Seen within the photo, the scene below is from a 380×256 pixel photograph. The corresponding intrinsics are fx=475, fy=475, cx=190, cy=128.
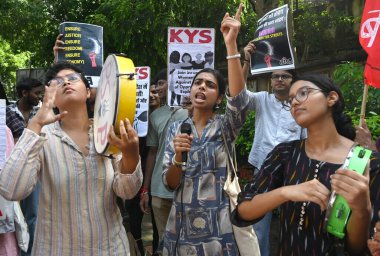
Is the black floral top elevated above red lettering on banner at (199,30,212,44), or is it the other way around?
red lettering on banner at (199,30,212,44)

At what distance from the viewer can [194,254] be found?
2.92 m

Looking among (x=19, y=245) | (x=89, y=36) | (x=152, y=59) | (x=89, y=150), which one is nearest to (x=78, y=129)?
(x=89, y=150)

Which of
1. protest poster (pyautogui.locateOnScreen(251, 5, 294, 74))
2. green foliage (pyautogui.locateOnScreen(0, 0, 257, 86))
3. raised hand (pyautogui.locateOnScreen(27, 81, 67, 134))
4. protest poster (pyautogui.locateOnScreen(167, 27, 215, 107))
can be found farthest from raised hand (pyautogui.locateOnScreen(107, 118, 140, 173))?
green foliage (pyautogui.locateOnScreen(0, 0, 257, 86))

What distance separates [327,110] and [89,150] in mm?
1235

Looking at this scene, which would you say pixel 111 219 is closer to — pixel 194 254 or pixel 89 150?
pixel 89 150

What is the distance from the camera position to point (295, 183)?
2.15 meters

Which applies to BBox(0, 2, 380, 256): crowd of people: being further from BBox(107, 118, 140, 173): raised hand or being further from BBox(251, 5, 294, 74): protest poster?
BBox(251, 5, 294, 74): protest poster

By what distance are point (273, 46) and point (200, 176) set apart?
1.71m

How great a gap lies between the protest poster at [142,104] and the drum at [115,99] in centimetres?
237

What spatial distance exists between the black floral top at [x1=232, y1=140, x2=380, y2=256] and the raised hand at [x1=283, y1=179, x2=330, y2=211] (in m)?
0.19

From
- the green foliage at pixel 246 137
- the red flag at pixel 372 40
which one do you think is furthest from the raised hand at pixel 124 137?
the green foliage at pixel 246 137

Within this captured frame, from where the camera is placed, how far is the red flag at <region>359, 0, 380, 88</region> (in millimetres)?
2795

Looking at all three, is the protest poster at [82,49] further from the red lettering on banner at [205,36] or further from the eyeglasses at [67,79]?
the eyeglasses at [67,79]

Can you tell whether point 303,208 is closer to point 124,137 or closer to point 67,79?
point 124,137
